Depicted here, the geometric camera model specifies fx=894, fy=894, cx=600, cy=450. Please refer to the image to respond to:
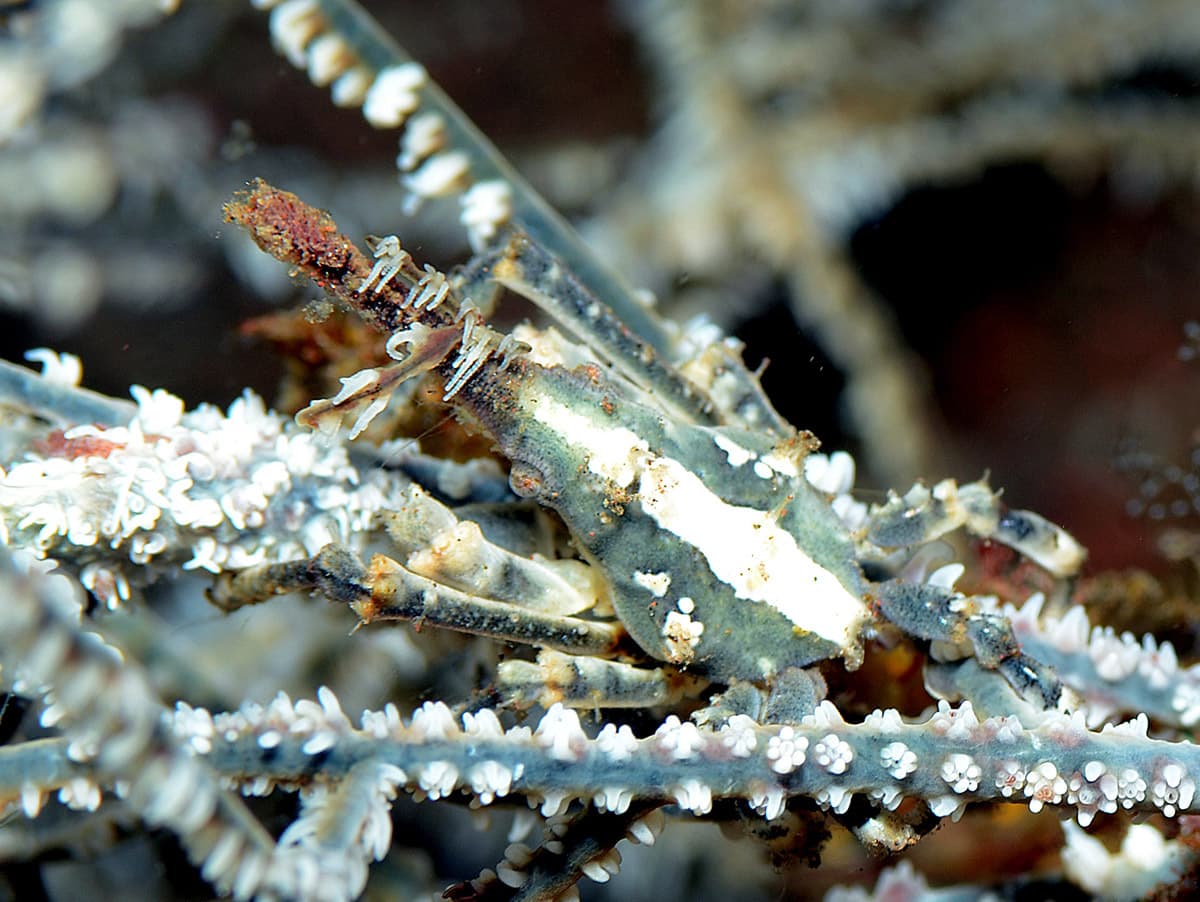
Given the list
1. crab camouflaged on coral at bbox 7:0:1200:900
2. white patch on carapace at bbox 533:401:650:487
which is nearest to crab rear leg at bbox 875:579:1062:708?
crab camouflaged on coral at bbox 7:0:1200:900

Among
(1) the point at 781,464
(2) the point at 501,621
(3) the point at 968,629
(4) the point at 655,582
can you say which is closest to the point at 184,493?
(2) the point at 501,621

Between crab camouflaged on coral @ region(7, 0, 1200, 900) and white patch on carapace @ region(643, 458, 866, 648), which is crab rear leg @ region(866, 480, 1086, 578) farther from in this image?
white patch on carapace @ region(643, 458, 866, 648)

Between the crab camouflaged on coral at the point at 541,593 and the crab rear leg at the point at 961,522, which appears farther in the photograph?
the crab rear leg at the point at 961,522

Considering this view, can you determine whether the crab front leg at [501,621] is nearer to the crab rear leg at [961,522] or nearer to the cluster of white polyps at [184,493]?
the cluster of white polyps at [184,493]

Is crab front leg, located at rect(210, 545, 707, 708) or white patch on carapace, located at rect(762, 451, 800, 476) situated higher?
white patch on carapace, located at rect(762, 451, 800, 476)

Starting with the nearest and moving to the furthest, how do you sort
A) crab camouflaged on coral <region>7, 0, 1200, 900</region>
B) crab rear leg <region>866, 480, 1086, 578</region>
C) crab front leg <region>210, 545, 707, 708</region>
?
crab camouflaged on coral <region>7, 0, 1200, 900</region>
crab front leg <region>210, 545, 707, 708</region>
crab rear leg <region>866, 480, 1086, 578</region>

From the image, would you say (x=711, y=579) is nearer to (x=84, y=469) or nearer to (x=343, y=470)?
(x=343, y=470)

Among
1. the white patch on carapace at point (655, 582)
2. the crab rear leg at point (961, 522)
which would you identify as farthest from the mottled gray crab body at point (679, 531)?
the crab rear leg at point (961, 522)

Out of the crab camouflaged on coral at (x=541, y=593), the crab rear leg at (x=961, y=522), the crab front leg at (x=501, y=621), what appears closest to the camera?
the crab camouflaged on coral at (x=541, y=593)
